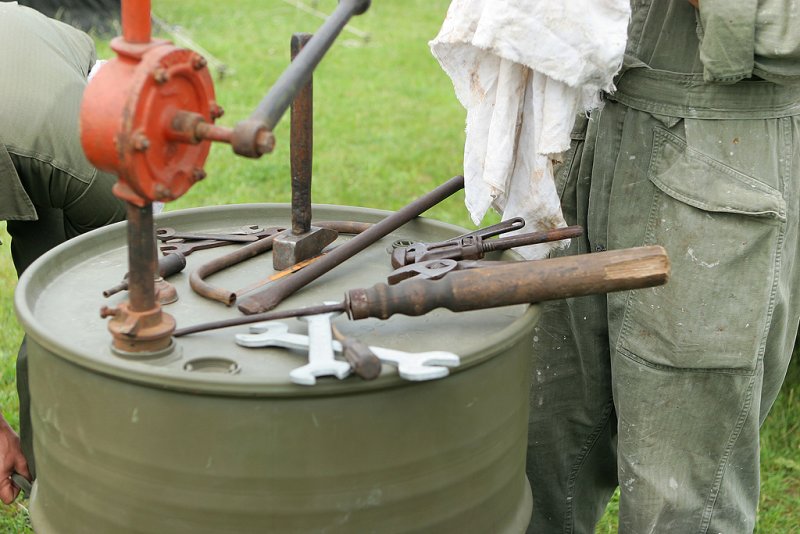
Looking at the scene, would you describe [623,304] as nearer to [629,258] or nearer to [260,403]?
[629,258]

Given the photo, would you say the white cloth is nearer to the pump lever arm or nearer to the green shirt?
the pump lever arm

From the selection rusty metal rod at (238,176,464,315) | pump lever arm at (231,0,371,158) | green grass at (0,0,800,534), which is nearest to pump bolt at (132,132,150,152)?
pump lever arm at (231,0,371,158)

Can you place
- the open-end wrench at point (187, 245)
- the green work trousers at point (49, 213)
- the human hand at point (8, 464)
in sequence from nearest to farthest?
the open-end wrench at point (187, 245)
the human hand at point (8, 464)
the green work trousers at point (49, 213)

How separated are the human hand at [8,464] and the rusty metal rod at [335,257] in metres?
0.82

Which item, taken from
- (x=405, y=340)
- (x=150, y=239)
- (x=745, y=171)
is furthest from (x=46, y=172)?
(x=745, y=171)

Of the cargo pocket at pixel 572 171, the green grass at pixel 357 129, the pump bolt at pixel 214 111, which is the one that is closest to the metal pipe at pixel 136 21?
the pump bolt at pixel 214 111

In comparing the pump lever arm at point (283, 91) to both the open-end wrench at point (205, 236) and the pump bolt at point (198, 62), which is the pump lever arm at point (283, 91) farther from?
the open-end wrench at point (205, 236)

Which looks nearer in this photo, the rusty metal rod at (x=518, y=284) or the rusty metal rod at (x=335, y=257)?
the rusty metal rod at (x=518, y=284)

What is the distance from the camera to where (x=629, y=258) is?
1.40 m

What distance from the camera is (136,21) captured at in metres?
1.21

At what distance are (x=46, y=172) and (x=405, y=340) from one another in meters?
1.08

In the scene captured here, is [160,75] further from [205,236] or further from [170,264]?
[205,236]

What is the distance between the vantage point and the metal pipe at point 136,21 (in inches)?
47.8

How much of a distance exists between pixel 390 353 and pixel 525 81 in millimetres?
637
